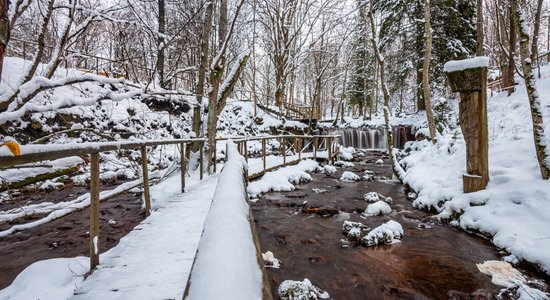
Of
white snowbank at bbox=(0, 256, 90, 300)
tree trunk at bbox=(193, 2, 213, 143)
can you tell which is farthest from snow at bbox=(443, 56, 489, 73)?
white snowbank at bbox=(0, 256, 90, 300)

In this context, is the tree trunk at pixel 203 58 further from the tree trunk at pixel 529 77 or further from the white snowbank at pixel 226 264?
the tree trunk at pixel 529 77

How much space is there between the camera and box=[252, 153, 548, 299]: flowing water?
352 centimetres

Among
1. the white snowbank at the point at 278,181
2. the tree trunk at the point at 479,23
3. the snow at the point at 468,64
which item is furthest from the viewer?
the tree trunk at the point at 479,23

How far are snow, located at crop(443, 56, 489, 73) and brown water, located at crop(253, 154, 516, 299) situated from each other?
127 inches

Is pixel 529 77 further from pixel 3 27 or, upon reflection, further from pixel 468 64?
pixel 3 27

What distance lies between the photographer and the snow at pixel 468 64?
17.2 ft

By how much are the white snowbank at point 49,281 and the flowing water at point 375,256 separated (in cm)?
223

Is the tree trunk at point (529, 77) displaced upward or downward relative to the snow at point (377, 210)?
upward

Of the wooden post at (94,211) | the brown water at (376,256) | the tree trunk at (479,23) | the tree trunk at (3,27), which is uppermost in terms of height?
the tree trunk at (479,23)

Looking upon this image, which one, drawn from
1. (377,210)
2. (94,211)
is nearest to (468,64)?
(377,210)

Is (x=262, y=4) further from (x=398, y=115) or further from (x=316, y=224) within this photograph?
(x=316, y=224)

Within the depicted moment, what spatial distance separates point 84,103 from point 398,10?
18498mm

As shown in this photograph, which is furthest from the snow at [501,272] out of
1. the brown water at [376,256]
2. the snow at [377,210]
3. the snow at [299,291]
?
the snow at [377,210]

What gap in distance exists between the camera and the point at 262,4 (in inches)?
790
